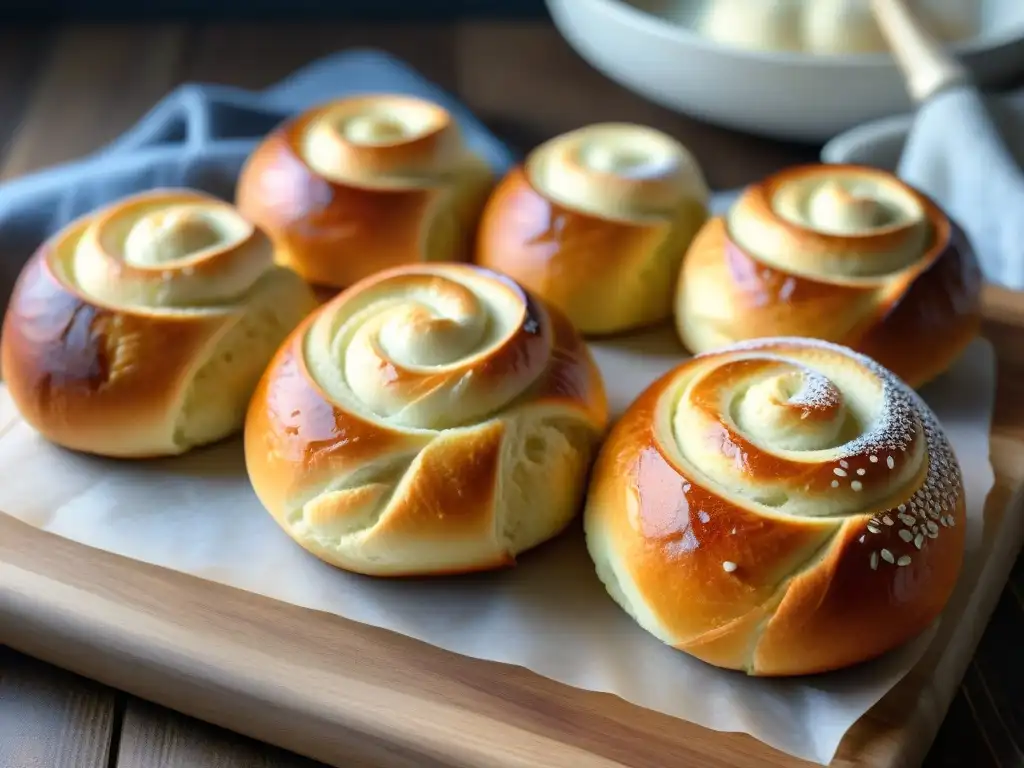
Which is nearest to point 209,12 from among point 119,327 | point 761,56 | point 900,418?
point 761,56

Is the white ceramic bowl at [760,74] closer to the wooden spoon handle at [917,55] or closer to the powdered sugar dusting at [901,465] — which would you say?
the wooden spoon handle at [917,55]

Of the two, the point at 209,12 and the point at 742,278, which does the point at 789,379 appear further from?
the point at 209,12

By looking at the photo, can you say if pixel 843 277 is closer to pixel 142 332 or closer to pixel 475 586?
pixel 475 586

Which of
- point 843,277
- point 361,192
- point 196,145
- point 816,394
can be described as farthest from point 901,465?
point 196,145

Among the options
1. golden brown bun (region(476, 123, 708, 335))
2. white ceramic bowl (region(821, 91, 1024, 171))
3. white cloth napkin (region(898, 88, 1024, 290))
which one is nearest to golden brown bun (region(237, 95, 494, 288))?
golden brown bun (region(476, 123, 708, 335))

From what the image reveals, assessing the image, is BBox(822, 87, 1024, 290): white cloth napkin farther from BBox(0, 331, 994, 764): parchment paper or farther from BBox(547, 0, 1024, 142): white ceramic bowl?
BBox(0, 331, 994, 764): parchment paper
